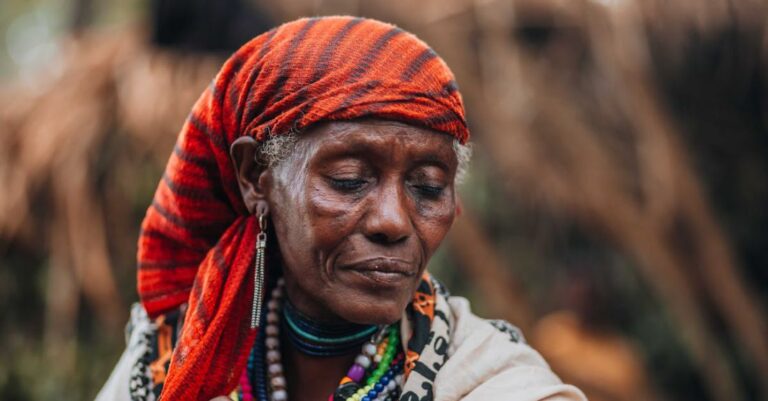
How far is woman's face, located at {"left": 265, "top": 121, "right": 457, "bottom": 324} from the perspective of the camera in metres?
1.80

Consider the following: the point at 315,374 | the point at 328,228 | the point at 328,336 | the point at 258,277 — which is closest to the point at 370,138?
the point at 328,228

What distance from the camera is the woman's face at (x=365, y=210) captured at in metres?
1.80

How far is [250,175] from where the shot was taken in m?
1.99

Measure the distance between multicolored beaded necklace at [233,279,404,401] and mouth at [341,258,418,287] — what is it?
25 cm

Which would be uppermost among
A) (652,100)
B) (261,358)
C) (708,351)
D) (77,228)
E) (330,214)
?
(330,214)

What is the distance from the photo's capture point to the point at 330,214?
1812 millimetres

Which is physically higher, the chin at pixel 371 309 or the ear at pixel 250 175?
the ear at pixel 250 175

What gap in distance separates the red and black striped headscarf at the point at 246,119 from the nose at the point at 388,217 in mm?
182

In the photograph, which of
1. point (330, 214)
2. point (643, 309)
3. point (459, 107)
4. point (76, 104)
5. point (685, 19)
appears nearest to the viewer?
point (330, 214)

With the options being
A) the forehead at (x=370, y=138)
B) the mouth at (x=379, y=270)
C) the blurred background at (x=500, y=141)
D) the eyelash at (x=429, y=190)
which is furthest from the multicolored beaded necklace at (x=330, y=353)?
the blurred background at (x=500, y=141)

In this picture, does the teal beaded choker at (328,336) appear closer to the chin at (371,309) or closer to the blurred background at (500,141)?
the chin at (371,309)

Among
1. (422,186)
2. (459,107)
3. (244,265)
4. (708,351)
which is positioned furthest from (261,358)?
(708,351)

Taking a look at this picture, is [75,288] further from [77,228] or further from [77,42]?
[77,42]

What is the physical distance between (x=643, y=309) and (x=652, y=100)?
3.28 m
